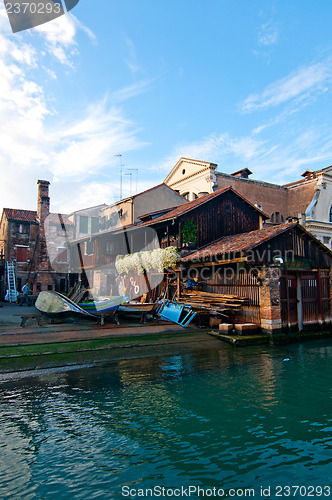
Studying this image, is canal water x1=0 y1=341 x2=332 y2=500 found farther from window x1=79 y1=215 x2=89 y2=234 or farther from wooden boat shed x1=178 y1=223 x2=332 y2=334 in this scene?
window x1=79 y1=215 x2=89 y2=234

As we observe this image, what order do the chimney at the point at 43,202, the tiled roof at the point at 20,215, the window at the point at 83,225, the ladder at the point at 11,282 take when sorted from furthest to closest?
the window at the point at 83,225 < the tiled roof at the point at 20,215 < the chimney at the point at 43,202 < the ladder at the point at 11,282

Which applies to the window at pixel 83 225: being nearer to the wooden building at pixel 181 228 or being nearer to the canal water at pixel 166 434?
the wooden building at pixel 181 228

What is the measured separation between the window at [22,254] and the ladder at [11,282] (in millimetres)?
1093

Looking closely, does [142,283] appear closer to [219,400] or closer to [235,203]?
[235,203]

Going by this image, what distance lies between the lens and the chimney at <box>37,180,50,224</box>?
31364 mm

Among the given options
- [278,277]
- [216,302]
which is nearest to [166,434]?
[278,277]

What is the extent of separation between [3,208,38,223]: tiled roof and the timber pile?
925 inches

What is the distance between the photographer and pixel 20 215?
1313 inches

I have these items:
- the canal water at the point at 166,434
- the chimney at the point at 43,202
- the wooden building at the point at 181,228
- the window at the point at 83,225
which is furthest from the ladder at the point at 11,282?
the canal water at the point at 166,434

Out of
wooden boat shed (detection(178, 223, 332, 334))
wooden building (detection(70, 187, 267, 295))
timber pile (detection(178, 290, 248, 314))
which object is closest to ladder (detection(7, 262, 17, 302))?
wooden building (detection(70, 187, 267, 295))

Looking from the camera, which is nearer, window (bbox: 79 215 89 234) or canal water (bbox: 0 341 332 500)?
canal water (bbox: 0 341 332 500)

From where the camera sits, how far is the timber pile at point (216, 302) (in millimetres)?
13477

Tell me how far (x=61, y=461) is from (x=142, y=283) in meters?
15.9

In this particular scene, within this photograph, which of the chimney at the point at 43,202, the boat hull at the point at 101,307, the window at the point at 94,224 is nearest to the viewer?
the boat hull at the point at 101,307
